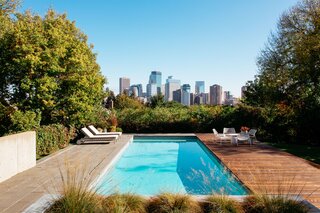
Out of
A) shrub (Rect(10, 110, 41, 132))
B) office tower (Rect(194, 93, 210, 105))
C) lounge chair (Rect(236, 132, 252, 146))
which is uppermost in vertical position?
office tower (Rect(194, 93, 210, 105))

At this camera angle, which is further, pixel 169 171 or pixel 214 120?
pixel 214 120

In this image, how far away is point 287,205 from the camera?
418 cm

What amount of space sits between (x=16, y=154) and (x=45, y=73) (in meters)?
5.49

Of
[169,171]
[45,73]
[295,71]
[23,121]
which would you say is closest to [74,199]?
[169,171]

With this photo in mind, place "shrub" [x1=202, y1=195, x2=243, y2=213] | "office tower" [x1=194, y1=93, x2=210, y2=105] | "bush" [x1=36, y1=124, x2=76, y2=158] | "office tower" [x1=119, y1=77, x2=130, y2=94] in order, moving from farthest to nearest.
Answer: "office tower" [x1=119, y1=77, x2=130, y2=94] < "office tower" [x1=194, y1=93, x2=210, y2=105] < "bush" [x1=36, y1=124, x2=76, y2=158] < "shrub" [x1=202, y1=195, x2=243, y2=213]

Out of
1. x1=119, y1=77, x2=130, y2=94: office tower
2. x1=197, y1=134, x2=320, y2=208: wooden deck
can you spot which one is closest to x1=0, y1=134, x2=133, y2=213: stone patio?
x1=197, y1=134, x2=320, y2=208: wooden deck

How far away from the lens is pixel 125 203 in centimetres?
427

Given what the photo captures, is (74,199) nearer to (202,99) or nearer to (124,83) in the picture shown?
(202,99)

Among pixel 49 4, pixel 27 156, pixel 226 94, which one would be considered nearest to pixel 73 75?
pixel 27 156

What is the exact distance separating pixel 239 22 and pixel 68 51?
1000 cm

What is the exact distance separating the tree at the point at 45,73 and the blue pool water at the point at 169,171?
3.50 meters

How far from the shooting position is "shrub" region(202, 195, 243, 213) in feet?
14.1

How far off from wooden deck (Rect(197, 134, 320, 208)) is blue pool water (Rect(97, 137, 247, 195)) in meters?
0.34

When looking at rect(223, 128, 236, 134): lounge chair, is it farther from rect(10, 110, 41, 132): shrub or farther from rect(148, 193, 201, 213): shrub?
rect(148, 193, 201, 213): shrub
